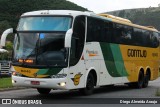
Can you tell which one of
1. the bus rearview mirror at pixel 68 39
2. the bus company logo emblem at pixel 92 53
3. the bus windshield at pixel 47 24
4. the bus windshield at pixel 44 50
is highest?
the bus windshield at pixel 47 24

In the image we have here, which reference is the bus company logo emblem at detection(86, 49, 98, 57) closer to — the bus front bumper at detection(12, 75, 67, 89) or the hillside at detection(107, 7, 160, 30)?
the bus front bumper at detection(12, 75, 67, 89)

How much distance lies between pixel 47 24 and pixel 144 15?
144570 mm

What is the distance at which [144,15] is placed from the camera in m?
160

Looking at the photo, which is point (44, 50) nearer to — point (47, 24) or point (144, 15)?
point (47, 24)

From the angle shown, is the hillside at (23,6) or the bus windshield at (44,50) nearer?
the bus windshield at (44,50)

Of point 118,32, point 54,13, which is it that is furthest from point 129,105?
point 118,32

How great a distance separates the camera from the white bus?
17109 millimetres

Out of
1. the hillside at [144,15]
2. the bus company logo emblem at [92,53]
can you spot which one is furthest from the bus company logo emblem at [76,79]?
the hillside at [144,15]

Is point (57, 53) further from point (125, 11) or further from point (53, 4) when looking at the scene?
point (125, 11)

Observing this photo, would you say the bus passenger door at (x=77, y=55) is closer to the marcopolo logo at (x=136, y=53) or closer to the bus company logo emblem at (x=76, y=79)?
the bus company logo emblem at (x=76, y=79)

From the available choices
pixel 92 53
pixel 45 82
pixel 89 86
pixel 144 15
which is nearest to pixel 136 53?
pixel 92 53

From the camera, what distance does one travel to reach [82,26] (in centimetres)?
1841

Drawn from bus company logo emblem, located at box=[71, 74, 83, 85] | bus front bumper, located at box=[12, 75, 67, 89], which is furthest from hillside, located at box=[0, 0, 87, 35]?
bus front bumper, located at box=[12, 75, 67, 89]

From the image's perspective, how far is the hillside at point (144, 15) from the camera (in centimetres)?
14338
